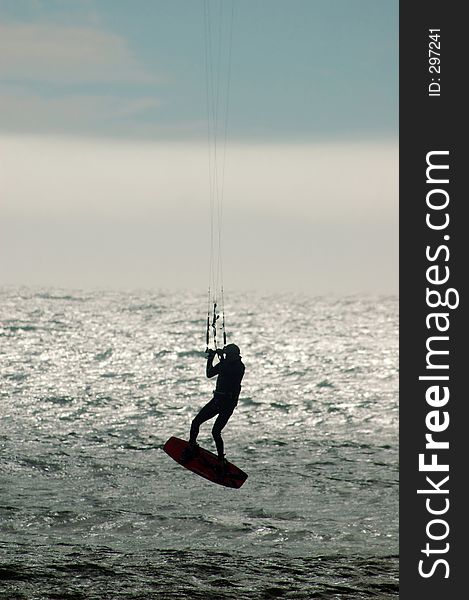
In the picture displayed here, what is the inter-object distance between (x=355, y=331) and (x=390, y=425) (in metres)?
100

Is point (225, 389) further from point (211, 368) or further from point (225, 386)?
point (211, 368)

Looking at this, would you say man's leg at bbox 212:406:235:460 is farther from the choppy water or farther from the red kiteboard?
the choppy water

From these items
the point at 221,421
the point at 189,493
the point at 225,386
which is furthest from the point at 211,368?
the point at 189,493

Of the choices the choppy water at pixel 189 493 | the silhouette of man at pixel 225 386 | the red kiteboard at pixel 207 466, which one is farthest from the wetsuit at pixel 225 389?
the choppy water at pixel 189 493

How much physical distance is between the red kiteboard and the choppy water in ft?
7.31

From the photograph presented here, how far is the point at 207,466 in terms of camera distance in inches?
815

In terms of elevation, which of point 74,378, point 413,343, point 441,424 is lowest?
point 74,378

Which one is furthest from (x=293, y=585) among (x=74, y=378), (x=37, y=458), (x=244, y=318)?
(x=244, y=318)

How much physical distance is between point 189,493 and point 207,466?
9638 millimetres

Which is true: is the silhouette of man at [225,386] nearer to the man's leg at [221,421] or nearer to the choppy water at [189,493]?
the man's leg at [221,421]

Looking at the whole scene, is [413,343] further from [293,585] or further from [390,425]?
[390,425]

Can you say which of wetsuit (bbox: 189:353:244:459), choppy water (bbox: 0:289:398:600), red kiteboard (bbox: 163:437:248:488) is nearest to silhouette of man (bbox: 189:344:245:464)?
wetsuit (bbox: 189:353:244:459)

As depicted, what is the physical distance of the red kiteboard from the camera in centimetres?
2033

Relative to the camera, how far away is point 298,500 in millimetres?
29141
